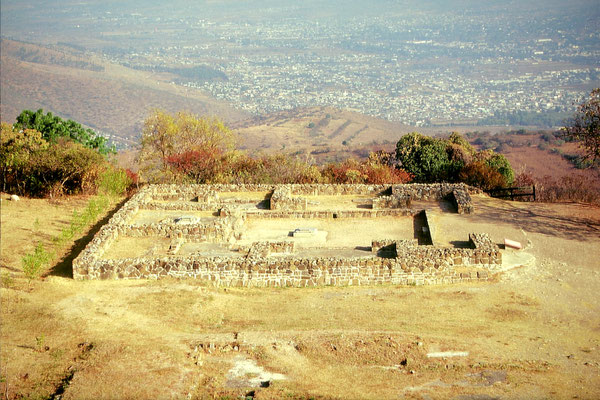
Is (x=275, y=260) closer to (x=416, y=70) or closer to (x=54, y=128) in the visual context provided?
(x=54, y=128)

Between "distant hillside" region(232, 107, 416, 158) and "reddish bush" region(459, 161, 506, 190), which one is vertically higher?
"distant hillside" region(232, 107, 416, 158)

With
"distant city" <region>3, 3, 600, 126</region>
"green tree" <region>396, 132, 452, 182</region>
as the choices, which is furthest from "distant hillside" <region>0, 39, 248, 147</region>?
"green tree" <region>396, 132, 452, 182</region>

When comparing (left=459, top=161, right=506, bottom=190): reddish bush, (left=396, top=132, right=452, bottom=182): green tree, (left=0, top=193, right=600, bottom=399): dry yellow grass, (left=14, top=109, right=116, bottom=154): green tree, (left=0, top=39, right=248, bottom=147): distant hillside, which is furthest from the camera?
(left=0, top=39, right=248, bottom=147): distant hillside

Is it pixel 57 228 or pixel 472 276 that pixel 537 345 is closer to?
pixel 472 276

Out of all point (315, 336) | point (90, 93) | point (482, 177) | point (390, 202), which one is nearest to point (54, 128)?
point (390, 202)

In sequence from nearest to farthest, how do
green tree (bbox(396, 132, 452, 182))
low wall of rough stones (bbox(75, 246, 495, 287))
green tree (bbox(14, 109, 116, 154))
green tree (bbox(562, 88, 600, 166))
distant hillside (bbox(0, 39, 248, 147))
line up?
low wall of rough stones (bbox(75, 246, 495, 287)) → green tree (bbox(562, 88, 600, 166)) → green tree (bbox(396, 132, 452, 182)) → green tree (bbox(14, 109, 116, 154)) → distant hillside (bbox(0, 39, 248, 147))

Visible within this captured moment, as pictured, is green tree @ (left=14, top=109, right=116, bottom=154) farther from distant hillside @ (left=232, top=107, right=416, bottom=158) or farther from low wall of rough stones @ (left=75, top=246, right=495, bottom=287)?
distant hillside @ (left=232, top=107, right=416, bottom=158)

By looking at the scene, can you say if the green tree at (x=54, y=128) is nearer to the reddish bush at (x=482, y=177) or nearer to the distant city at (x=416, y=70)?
the reddish bush at (x=482, y=177)
